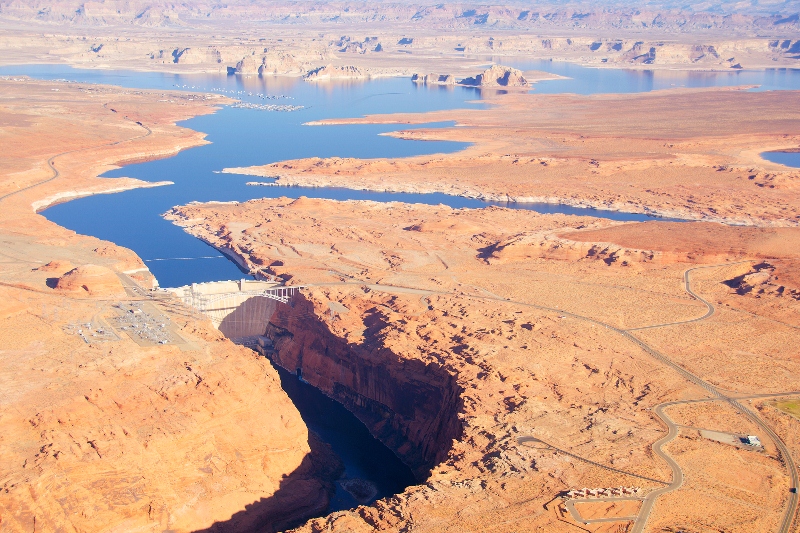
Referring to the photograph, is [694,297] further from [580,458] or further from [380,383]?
[580,458]

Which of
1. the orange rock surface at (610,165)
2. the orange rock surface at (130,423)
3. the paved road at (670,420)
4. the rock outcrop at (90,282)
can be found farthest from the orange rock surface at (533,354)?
the orange rock surface at (610,165)

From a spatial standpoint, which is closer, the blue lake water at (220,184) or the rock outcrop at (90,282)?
the rock outcrop at (90,282)

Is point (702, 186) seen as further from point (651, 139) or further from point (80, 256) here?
point (80, 256)

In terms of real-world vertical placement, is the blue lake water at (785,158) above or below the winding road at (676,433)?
below

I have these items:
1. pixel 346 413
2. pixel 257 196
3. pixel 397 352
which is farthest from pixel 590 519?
pixel 257 196

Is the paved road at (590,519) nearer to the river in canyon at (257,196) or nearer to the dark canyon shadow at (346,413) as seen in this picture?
the dark canyon shadow at (346,413)

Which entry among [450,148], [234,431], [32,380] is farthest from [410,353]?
[450,148]
